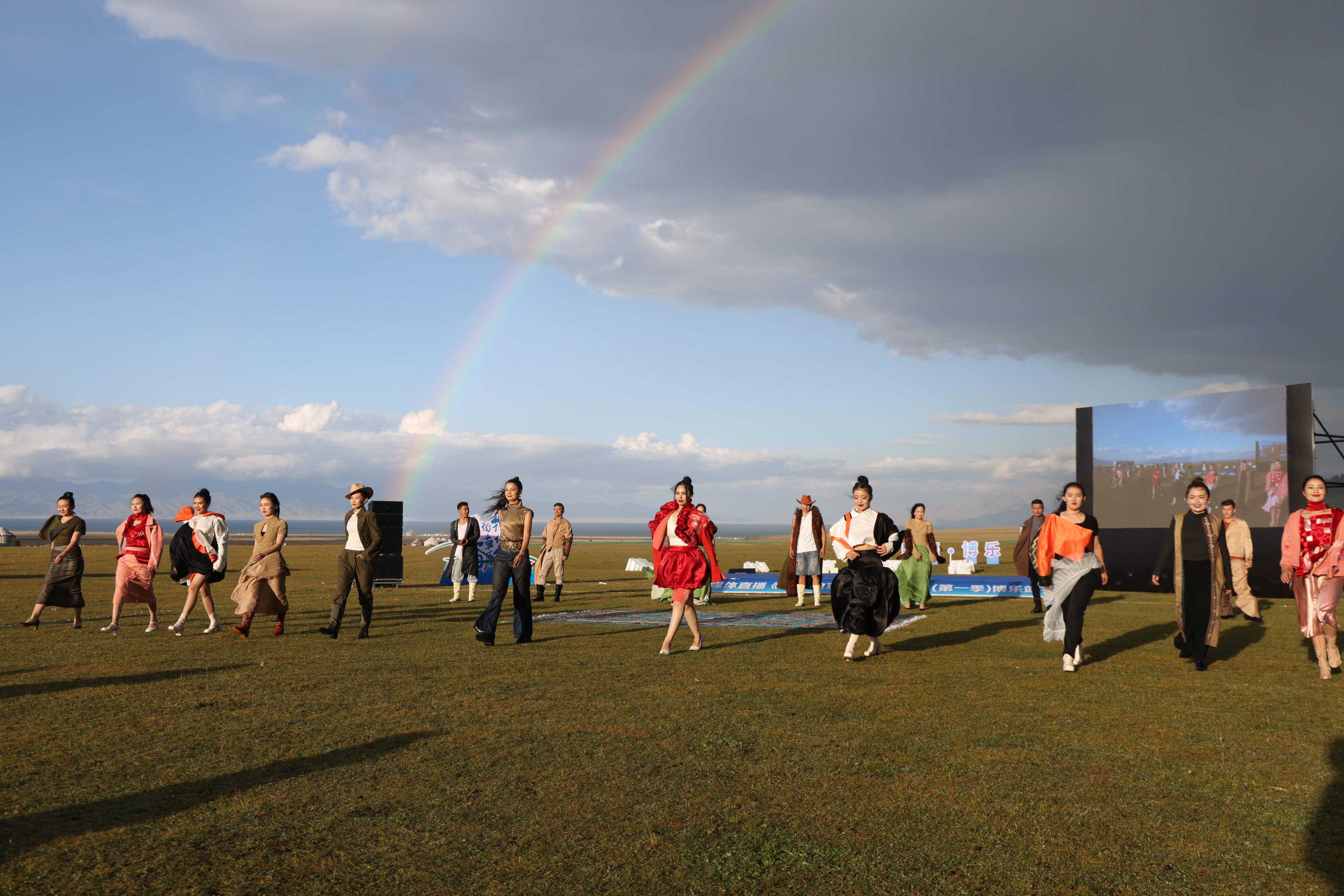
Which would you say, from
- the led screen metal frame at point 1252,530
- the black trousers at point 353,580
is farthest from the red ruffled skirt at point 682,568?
the led screen metal frame at point 1252,530

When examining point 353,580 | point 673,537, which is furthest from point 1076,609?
point 353,580

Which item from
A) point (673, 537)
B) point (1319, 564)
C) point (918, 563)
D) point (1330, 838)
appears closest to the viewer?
point (1330, 838)

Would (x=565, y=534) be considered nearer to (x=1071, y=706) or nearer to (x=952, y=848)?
(x=1071, y=706)

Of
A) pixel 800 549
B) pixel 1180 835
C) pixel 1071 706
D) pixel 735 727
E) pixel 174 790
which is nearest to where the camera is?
pixel 1180 835

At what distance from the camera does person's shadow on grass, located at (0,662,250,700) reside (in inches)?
327

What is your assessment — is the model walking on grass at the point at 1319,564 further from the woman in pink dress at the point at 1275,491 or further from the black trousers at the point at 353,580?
the woman in pink dress at the point at 1275,491

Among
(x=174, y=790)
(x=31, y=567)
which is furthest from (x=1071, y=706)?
(x=31, y=567)

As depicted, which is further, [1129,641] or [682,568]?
[1129,641]

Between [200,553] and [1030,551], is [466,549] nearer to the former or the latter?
[200,553]

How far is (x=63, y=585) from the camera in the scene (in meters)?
13.2

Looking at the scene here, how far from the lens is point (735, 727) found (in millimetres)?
6965

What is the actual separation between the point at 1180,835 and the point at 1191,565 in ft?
21.7

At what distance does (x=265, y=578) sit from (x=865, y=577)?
7.84 metres

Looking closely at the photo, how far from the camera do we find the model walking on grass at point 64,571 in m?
13.1
